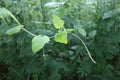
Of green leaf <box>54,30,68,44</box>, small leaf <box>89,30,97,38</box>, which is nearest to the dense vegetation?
small leaf <box>89,30,97,38</box>

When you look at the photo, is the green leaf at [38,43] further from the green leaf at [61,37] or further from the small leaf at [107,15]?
the small leaf at [107,15]

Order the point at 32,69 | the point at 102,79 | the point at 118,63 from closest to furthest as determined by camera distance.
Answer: the point at 32,69, the point at 102,79, the point at 118,63

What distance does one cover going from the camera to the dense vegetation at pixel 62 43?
1.59 meters

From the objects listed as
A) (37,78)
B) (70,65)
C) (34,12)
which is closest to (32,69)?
(37,78)

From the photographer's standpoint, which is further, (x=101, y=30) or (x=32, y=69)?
(x=101, y=30)

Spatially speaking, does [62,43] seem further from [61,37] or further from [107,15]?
[61,37]

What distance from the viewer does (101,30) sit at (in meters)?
1.70

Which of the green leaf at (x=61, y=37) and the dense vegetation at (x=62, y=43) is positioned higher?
the green leaf at (x=61, y=37)

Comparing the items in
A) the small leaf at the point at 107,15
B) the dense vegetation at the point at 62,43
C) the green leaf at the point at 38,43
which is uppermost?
the green leaf at the point at 38,43

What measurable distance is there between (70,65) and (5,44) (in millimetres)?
442

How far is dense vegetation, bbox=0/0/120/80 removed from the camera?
5.21 ft

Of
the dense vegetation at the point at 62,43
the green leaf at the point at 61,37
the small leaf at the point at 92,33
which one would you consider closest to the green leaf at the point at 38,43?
the green leaf at the point at 61,37

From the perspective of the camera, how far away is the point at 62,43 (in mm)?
1667

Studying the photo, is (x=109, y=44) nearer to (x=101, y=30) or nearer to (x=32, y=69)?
(x=101, y=30)
